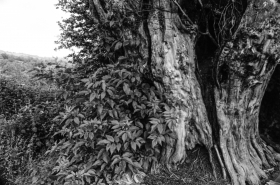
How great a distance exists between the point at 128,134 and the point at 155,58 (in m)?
1.10

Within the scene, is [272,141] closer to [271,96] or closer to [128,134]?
[271,96]

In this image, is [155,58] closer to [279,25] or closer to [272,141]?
[279,25]

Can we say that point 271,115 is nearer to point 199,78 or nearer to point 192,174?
point 199,78

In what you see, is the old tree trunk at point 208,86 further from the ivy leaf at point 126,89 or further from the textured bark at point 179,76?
the ivy leaf at point 126,89

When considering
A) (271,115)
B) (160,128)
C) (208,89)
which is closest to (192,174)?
(160,128)

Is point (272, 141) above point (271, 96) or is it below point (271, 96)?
below

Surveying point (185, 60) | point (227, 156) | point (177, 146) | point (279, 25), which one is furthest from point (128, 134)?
point (279, 25)

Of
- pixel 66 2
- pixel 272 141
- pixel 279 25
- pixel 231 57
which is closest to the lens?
pixel 279 25

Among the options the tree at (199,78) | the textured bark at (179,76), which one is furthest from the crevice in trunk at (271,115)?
the textured bark at (179,76)

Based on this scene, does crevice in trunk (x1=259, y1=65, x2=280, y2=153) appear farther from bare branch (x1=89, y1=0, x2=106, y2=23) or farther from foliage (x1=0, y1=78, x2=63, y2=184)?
foliage (x1=0, y1=78, x2=63, y2=184)

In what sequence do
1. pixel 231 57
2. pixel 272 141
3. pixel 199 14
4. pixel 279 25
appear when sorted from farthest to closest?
pixel 272 141 < pixel 199 14 < pixel 231 57 < pixel 279 25

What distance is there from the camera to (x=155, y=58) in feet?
8.36

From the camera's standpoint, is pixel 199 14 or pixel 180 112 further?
pixel 199 14

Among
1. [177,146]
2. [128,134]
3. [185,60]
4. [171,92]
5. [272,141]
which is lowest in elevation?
[272,141]
